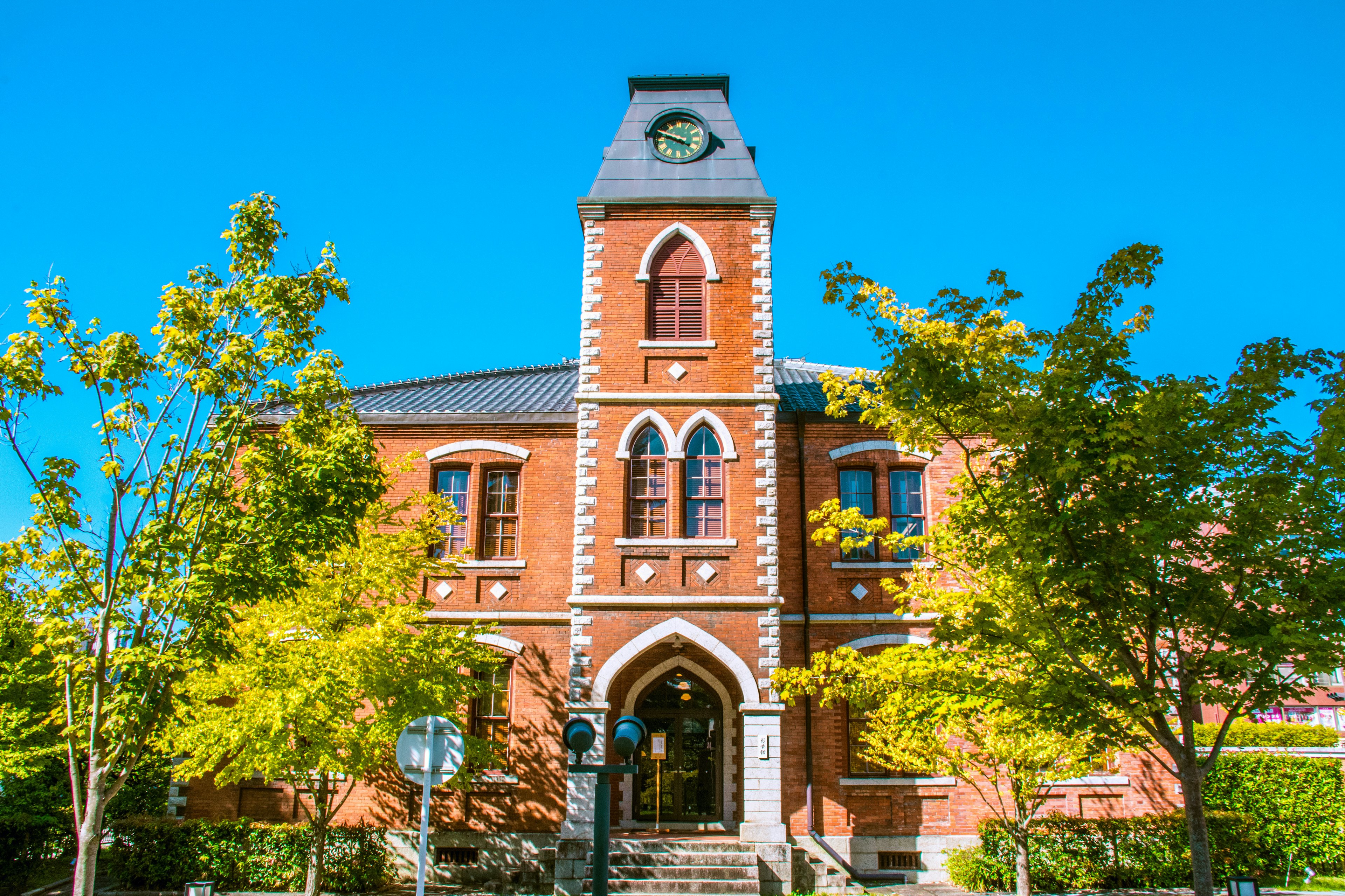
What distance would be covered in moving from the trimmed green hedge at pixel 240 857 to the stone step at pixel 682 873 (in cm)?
447

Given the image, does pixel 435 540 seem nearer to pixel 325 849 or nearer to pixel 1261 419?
pixel 325 849

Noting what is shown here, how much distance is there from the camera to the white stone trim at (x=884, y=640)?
18359mm

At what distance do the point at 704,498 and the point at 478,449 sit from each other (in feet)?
16.9

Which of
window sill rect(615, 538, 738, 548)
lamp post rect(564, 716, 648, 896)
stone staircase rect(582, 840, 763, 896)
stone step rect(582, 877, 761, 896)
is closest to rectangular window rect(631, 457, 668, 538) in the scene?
window sill rect(615, 538, 738, 548)

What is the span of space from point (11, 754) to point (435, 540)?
23.5 ft

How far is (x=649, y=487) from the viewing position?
18109 mm

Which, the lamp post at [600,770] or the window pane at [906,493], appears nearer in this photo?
the lamp post at [600,770]

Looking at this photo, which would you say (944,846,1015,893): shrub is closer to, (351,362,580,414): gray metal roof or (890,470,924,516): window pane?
(890,470,924,516): window pane

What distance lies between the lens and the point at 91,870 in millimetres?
9148

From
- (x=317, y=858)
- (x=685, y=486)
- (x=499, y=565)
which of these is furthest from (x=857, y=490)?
(x=317, y=858)

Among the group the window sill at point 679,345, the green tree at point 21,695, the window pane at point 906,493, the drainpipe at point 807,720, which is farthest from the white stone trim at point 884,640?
the green tree at point 21,695

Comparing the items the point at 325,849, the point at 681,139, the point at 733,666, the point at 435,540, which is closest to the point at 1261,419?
the point at 733,666

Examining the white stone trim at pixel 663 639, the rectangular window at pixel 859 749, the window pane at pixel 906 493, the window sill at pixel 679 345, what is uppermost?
the window sill at pixel 679 345

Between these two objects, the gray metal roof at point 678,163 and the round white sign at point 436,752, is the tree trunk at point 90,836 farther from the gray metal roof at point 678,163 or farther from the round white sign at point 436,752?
the gray metal roof at point 678,163
